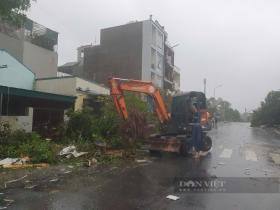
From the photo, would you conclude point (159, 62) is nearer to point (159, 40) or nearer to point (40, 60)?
point (159, 40)

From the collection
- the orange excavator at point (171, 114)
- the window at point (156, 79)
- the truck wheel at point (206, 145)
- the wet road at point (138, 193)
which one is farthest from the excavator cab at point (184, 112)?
the window at point (156, 79)

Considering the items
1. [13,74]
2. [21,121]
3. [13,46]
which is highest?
[13,46]

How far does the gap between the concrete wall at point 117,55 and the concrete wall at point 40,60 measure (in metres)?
14.7

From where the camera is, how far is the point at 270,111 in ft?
202

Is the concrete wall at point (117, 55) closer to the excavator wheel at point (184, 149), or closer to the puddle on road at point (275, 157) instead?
the puddle on road at point (275, 157)

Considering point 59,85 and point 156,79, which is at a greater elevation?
point 156,79

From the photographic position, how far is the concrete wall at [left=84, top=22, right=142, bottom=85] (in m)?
44.5

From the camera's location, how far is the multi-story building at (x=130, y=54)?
44.3m

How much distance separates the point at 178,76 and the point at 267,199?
5584cm

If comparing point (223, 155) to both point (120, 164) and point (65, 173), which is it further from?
point (65, 173)

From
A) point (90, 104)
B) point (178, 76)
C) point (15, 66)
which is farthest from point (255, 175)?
point (178, 76)

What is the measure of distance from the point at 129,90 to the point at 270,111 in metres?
51.6

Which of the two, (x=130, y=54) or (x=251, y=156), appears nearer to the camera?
(x=251, y=156)

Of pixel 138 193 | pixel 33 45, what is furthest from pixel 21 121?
pixel 138 193
